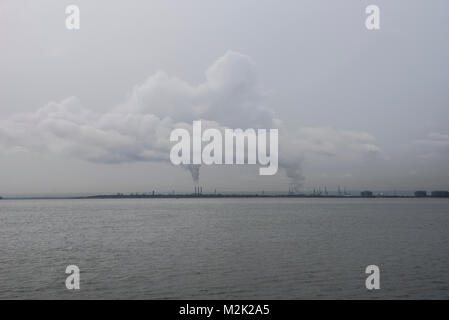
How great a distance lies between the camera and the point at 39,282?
32688 mm

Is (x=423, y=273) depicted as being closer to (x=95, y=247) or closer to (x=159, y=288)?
(x=159, y=288)

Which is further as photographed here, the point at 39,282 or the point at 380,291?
the point at 39,282

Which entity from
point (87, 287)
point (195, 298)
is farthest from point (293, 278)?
point (87, 287)

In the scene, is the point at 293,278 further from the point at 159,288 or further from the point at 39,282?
the point at 39,282

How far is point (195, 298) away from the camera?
2806 centimetres

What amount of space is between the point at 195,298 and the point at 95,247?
100 feet

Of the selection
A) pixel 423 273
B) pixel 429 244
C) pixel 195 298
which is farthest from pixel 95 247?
pixel 429 244
